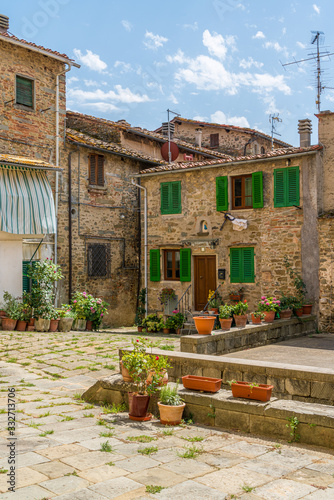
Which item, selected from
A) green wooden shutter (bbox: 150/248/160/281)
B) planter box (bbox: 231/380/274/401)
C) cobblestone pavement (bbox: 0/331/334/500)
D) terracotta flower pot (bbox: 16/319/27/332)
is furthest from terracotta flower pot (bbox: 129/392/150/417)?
green wooden shutter (bbox: 150/248/160/281)

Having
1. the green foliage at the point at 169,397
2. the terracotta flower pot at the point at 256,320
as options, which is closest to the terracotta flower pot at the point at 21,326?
the terracotta flower pot at the point at 256,320

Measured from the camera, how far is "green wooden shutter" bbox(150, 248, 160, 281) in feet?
60.6

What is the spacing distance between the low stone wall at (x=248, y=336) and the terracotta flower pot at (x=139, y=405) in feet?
10.0

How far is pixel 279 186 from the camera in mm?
15703

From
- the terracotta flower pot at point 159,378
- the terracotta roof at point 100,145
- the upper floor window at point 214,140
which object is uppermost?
the upper floor window at point 214,140

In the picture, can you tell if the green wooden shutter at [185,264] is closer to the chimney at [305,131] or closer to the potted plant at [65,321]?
the potted plant at [65,321]

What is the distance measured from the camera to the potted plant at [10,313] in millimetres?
14164

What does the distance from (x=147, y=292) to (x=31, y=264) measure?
473 centimetres

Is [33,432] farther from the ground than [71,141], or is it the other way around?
[71,141]

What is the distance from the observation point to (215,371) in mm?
7559

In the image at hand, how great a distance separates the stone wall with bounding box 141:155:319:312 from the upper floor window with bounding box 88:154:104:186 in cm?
167

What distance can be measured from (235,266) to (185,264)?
76.8 inches

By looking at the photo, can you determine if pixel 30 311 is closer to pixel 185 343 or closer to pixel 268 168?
pixel 185 343

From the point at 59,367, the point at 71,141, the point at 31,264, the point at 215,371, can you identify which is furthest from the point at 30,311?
the point at 215,371
